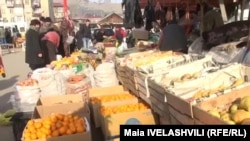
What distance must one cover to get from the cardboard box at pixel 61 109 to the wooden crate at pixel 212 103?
2.43 meters

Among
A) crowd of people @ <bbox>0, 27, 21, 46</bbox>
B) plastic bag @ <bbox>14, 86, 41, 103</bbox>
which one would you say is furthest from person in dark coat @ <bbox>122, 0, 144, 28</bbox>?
crowd of people @ <bbox>0, 27, 21, 46</bbox>

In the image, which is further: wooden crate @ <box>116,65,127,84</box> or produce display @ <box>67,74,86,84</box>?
produce display @ <box>67,74,86,84</box>

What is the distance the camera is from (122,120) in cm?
474

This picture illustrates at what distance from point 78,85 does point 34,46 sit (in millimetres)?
2473

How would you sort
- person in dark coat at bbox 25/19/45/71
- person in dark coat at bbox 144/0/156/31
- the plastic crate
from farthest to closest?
person in dark coat at bbox 144/0/156/31
person in dark coat at bbox 25/19/45/71
the plastic crate

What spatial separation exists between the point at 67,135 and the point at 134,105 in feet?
4.72

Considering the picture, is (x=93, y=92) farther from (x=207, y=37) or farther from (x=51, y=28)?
(x=51, y=28)

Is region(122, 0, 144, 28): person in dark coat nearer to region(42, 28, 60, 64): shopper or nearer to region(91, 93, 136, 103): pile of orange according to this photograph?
region(42, 28, 60, 64): shopper

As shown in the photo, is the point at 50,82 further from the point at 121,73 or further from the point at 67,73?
the point at 121,73

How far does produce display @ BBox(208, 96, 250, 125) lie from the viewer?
2799 millimetres

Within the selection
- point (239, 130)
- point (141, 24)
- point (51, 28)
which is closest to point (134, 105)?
point (239, 130)

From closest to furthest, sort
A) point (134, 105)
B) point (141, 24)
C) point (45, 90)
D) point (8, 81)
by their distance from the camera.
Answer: point (134, 105)
point (45, 90)
point (141, 24)
point (8, 81)

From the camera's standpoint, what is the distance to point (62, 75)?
6730mm

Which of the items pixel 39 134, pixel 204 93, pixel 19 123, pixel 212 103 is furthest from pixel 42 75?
pixel 212 103
